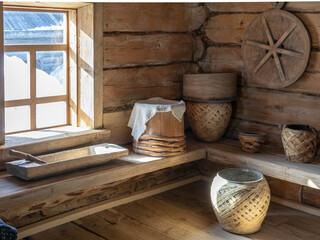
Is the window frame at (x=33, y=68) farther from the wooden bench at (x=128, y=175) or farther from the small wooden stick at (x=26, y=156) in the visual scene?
the wooden bench at (x=128, y=175)

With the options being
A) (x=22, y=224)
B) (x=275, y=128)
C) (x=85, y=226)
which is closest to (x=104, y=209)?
(x=85, y=226)

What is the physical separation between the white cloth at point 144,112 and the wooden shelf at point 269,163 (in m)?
0.53

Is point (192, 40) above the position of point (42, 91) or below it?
above

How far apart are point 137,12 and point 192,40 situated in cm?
69

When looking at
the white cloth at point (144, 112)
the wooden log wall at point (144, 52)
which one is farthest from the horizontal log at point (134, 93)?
the white cloth at point (144, 112)

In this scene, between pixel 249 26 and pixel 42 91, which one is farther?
pixel 249 26

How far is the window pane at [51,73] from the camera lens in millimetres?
2920

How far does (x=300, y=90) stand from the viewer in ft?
10.2

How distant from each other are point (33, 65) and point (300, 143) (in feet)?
6.34

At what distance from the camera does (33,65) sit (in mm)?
2857

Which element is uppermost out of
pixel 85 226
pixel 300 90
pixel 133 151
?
pixel 300 90

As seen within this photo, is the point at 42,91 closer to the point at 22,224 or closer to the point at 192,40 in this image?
the point at 22,224

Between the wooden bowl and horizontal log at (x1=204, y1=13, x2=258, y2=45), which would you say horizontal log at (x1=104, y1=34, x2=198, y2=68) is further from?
the wooden bowl

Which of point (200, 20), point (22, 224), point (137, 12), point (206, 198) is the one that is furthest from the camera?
point (200, 20)
